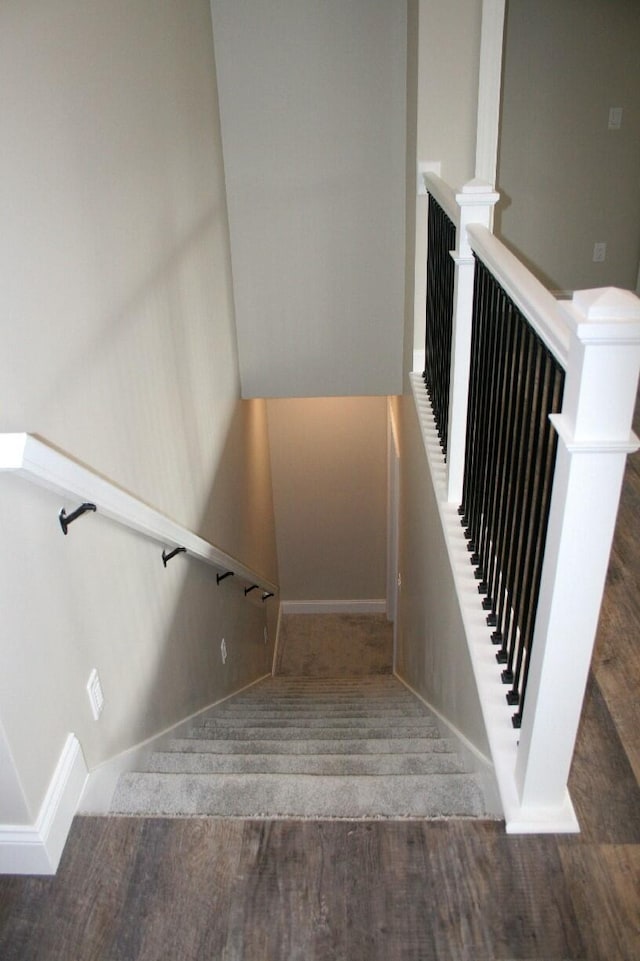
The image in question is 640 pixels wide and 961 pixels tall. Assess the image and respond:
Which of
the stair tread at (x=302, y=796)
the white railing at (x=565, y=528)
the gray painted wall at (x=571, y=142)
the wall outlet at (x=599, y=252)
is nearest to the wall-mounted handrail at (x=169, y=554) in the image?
the stair tread at (x=302, y=796)

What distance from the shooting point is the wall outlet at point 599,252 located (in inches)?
201

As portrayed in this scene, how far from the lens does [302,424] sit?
668 centimetres

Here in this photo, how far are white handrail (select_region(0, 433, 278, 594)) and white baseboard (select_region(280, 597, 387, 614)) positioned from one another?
176 inches

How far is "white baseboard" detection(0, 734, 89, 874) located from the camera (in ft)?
5.63

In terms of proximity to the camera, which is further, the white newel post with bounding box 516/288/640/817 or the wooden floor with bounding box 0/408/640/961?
the wooden floor with bounding box 0/408/640/961

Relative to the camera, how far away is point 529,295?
1.57 metres

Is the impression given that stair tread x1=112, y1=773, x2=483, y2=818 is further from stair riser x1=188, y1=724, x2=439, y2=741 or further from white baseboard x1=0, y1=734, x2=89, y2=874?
stair riser x1=188, y1=724, x2=439, y2=741

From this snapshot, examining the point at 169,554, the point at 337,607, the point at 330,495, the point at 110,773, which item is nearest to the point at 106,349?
the point at 169,554

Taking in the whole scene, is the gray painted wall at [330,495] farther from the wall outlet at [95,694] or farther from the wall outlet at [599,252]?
the wall outlet at [95,694]

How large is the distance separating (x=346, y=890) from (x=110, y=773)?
2.59 feet

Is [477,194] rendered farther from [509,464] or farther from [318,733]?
[318,733]

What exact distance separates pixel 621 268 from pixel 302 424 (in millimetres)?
2845

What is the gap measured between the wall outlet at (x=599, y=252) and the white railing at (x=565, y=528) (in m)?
3.25

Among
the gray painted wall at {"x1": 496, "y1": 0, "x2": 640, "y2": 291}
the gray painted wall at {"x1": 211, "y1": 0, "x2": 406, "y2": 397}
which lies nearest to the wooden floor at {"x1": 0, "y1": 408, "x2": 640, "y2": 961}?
the gray painted wall at {"x1": 211, "y1": 0, "x2": 406, "y2": 397}
